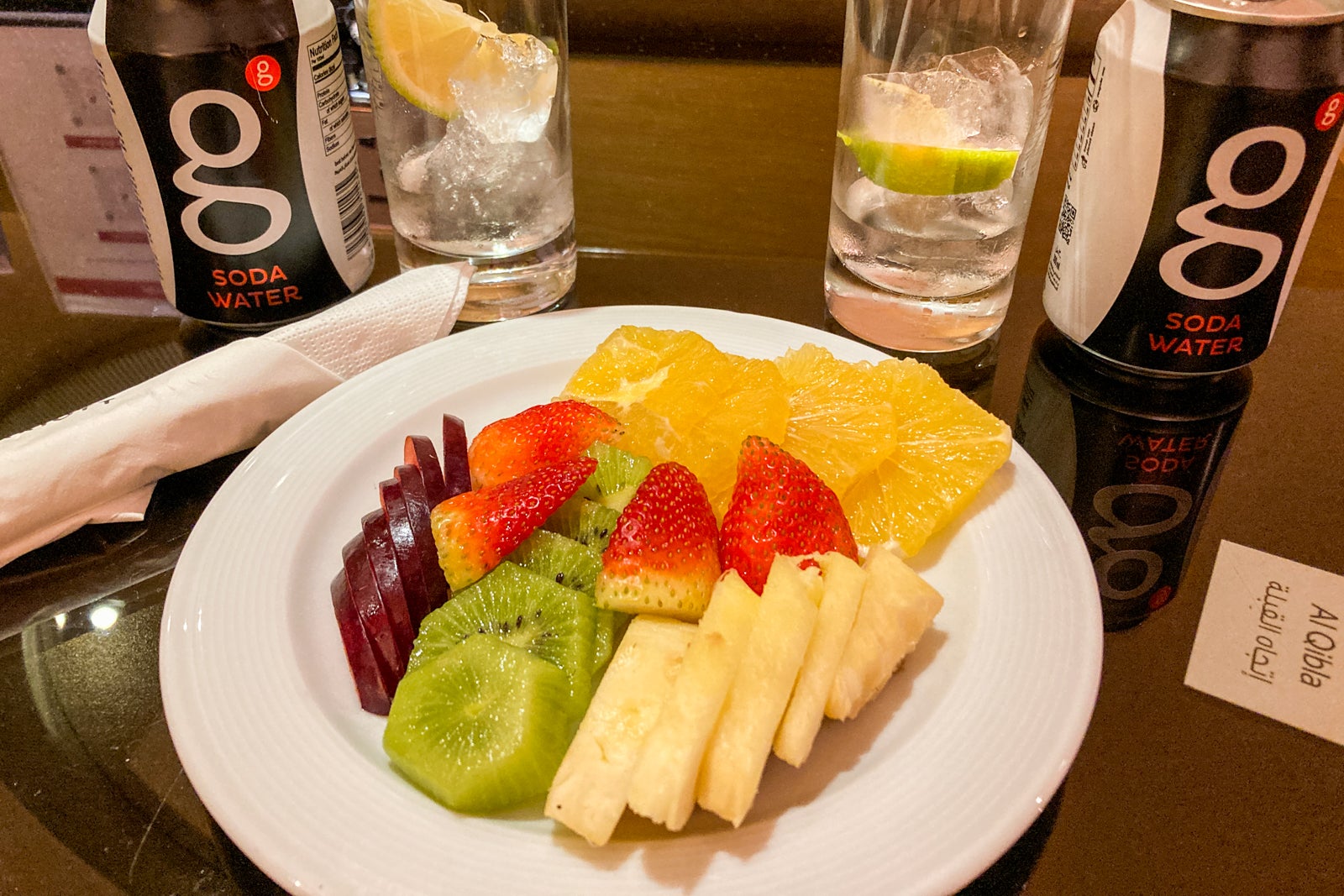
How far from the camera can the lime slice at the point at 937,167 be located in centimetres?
90

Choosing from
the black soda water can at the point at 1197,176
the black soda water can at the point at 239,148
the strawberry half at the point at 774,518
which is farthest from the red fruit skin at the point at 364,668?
the black soda water can at the point at 1197,176

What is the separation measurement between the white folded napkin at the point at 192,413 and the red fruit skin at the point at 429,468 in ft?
0.69

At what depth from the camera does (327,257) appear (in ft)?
3.43

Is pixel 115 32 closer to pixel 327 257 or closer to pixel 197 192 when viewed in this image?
pixel 197 192

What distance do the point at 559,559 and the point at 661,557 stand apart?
0.33ft

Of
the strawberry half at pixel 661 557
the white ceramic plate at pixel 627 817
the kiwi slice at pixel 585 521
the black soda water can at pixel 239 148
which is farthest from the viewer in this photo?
the black soda water can at pixel 239 148

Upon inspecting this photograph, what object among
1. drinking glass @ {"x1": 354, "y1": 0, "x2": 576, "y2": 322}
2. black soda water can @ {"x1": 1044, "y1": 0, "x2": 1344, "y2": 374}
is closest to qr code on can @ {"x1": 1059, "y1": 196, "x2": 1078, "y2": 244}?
black soda water can @ {"x1": 1044, "y1": 0, "x2": 1344, "y2": 374}

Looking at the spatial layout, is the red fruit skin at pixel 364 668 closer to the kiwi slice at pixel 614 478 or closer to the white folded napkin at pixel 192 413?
the kiwi slice at pixel 614 478

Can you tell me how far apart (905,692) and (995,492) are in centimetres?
21

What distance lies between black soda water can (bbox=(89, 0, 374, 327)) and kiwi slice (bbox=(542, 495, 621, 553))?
18.7 inches

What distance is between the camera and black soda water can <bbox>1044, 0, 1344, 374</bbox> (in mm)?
792

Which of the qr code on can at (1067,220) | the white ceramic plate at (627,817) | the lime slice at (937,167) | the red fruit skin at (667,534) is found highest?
the lime slice at (937,167)

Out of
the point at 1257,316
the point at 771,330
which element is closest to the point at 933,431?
the point at 771,330

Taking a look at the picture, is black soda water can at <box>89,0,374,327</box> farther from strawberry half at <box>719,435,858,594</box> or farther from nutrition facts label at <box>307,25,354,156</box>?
strawberry half at <box>719,435,858,594</box>
